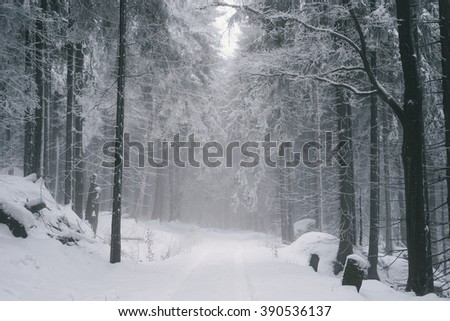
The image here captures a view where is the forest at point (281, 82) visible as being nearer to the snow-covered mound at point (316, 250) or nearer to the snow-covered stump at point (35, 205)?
the snow-covered mound at point (316, 250)

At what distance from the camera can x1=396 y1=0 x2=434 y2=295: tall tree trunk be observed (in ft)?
24.5

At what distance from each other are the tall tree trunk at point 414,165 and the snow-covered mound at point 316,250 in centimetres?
411

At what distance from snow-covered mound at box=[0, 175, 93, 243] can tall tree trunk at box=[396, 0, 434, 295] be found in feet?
30.5

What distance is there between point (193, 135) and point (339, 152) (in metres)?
12.7

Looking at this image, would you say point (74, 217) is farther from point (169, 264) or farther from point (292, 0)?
point (292, 0)

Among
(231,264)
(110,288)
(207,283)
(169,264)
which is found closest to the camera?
(110,288)

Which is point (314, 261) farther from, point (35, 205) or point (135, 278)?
point (35, 205)

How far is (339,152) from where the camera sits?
11.5 metres

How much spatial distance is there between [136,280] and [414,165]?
7122mm

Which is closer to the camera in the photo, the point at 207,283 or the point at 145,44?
the point at 207,283

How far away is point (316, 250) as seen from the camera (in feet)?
41.3

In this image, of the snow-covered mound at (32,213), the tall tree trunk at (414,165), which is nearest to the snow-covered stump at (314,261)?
the tall tree trunk at (414,165)
